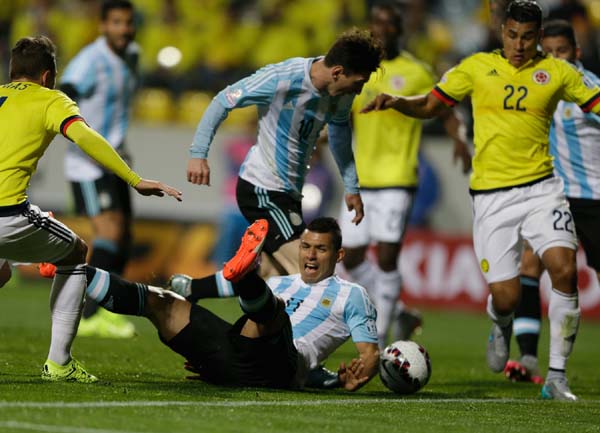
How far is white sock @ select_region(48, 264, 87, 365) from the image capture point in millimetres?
7352

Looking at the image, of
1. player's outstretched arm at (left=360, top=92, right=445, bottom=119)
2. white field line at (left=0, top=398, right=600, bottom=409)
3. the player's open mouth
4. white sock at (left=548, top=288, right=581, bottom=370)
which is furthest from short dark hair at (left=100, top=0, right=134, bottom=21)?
white field line at (left=0, top=398, right=600, bottom=409)

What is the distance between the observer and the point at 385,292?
11133mm

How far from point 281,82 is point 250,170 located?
707 millimetres

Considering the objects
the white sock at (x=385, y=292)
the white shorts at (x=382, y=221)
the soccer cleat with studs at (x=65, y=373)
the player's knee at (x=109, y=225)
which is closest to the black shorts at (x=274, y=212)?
the soccer cleat with studs at (x=65, y=373)

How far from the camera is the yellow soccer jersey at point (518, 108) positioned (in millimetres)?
8734

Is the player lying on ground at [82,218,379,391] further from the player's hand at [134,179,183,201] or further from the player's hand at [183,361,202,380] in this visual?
the player's hand at [134,179,183,201]

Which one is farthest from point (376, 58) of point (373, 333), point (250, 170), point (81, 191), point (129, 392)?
point (81, 191)

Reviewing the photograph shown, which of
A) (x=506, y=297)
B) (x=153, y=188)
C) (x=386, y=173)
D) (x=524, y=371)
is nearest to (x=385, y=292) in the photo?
(x=386, y=173)

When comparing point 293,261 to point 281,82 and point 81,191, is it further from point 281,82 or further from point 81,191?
point 81,191

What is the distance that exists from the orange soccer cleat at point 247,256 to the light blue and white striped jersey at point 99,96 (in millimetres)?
4718

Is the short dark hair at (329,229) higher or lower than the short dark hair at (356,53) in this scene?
lower

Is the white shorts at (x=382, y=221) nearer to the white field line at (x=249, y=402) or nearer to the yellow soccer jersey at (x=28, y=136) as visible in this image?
the white field line at (x=249, y=402)

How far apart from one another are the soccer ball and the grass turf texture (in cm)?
11

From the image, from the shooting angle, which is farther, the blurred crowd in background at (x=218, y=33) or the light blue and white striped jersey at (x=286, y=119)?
the blurred crowd in background at (x=218, y=33)
